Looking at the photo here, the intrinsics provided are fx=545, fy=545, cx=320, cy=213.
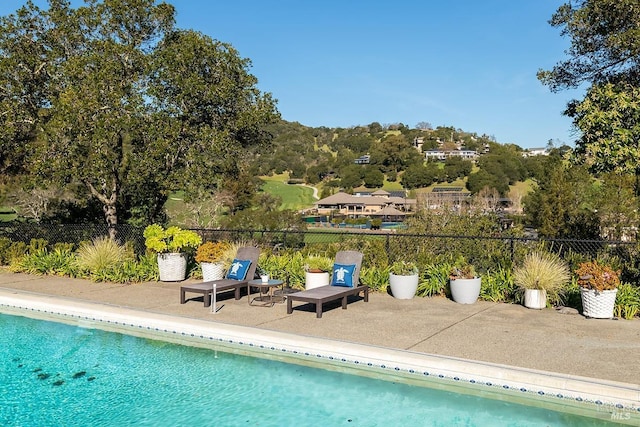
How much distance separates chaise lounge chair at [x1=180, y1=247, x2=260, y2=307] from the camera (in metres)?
9.32

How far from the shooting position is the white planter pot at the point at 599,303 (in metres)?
8.08

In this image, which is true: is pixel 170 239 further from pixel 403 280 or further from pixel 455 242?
pixel 455 242

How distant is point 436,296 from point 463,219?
7.09 metres

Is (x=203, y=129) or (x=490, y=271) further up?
(x=203, y=129)

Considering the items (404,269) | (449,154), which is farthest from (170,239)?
(449,154)

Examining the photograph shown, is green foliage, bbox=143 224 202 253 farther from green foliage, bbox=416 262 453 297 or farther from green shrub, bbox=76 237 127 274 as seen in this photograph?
green foliage, bbox=416 262 453 297

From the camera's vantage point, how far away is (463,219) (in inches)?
660

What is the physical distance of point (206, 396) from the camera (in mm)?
6055

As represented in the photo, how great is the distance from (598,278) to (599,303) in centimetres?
37

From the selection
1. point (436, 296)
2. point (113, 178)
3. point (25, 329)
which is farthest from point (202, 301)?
point (113, 178)

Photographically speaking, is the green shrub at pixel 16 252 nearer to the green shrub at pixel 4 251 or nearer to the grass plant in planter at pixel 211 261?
the green shrub at pixel 4 251

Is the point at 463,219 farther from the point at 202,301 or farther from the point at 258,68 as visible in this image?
the point at 202,301

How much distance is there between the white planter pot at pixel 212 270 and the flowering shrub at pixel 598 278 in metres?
6.82

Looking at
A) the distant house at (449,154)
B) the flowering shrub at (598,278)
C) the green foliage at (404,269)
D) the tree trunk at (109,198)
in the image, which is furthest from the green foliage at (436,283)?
the distant house at (449,154)
